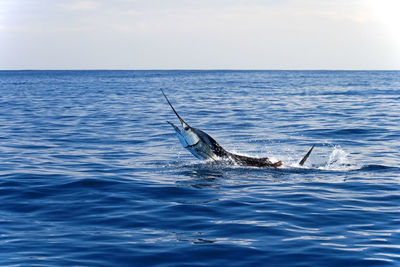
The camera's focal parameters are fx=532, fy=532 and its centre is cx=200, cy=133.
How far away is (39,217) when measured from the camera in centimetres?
972

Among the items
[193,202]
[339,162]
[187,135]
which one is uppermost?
[187,135]

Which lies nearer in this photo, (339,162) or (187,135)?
(187,135)

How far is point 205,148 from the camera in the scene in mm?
13688

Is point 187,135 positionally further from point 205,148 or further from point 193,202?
point 193,202

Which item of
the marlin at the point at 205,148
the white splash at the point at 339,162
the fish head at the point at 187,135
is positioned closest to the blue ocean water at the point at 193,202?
the white splash at the point at 339,162

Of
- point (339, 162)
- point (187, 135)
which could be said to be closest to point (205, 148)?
point (187, 135)

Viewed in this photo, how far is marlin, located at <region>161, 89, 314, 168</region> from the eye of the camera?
512 inches

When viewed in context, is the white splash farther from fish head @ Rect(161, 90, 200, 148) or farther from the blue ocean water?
fish head @ Rect(161, 90, 200, 148)

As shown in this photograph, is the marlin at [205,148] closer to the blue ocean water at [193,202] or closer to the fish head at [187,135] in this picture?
the fish head at [187,135]

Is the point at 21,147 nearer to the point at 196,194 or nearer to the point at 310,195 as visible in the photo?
the point at 196,194

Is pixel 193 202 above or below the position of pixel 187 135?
below

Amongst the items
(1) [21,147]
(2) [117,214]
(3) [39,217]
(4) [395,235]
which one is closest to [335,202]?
(4) [395,235]

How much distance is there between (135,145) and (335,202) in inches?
401

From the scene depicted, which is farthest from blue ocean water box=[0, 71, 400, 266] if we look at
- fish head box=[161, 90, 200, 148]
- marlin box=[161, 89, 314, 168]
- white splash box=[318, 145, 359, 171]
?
fish head box=[161, 90, 200, 148]
